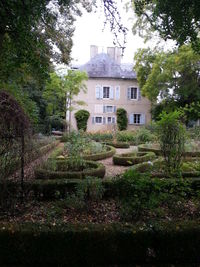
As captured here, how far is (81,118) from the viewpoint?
82.6 ft

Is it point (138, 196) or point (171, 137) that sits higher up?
point (171, 137)

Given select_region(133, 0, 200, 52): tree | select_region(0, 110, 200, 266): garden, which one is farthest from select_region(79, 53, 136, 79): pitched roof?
select_region(133, 0, 200, 52): tree

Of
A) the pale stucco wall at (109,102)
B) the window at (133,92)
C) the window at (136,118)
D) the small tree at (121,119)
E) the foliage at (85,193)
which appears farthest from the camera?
the window at (133,92)

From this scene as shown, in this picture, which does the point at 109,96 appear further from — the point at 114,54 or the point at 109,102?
the point at 114,54

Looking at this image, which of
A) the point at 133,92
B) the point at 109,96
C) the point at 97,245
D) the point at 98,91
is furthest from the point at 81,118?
the point at 97,245

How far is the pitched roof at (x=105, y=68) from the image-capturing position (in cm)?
2650

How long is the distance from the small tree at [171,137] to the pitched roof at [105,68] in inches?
809

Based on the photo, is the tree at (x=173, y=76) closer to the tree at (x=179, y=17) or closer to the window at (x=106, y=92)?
the window at (x=106, y=92)

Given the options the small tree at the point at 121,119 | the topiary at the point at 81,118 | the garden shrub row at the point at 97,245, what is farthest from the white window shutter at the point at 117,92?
the garden shrub row at the point at 97,245

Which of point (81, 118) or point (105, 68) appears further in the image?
point (105, 68)

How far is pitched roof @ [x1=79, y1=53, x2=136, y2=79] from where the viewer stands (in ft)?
86.9

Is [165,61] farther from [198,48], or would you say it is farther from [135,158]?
[198,48]

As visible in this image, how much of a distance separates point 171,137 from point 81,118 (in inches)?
749

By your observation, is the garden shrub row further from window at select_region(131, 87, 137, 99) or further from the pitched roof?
window at select_region(131, 87, 137, 99)
